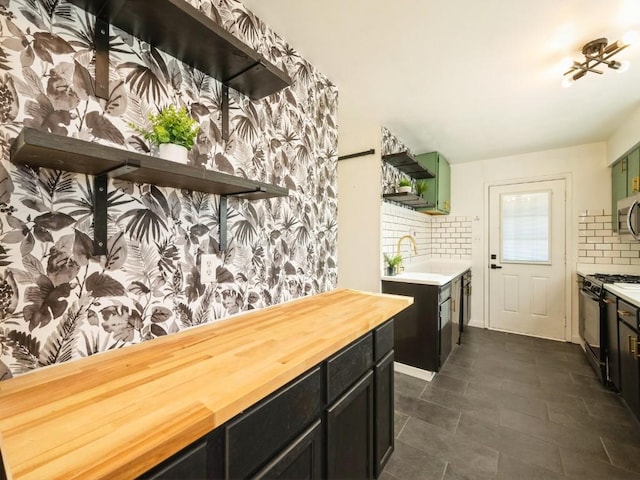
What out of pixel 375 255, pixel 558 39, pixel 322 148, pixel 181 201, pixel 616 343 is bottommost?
pixel 616 343

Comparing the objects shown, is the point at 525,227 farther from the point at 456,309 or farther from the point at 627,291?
the point at 627,291

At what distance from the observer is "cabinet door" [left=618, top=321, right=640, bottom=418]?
1.91 m

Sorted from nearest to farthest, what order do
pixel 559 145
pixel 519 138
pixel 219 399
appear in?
1. pixel 219 399
2. pixel 519 138
3. pixel 559 145

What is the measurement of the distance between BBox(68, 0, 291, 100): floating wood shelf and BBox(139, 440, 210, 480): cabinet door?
1103 millimetres

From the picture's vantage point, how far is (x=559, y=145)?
3648mm

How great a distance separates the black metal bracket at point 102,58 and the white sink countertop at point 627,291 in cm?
311

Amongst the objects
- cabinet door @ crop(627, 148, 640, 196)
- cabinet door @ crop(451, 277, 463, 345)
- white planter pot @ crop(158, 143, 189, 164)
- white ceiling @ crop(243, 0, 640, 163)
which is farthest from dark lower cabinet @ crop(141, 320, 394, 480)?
cabinet door @ crop(627, 148, 640, 196)

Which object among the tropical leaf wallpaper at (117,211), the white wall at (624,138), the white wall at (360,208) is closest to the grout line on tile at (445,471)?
the tropical leaf wallpaper at (117,211)

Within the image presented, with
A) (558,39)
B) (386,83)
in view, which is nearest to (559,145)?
(558,39)

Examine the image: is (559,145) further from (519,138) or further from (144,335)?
(144,335)

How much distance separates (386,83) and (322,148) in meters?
0.76

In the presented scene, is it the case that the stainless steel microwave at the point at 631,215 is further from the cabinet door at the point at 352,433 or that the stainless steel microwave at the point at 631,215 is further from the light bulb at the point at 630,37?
the cabinet door at the point at 352,433

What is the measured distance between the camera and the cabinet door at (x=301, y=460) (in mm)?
816

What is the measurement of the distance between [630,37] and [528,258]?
295 centimetres
